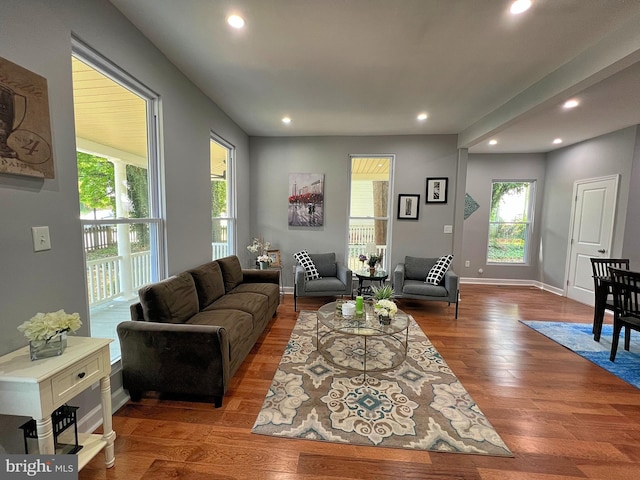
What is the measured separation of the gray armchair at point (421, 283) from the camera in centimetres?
383

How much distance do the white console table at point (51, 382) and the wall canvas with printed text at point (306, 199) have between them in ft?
11.8

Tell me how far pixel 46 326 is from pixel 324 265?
355 centimetres

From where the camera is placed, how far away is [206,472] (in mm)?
1490

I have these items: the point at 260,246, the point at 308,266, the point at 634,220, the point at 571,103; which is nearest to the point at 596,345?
the point at 634,220

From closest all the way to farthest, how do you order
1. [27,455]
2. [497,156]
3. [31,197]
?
1. [27,455]
2. [31,197]
3. [497,156]

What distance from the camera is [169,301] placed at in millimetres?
2162

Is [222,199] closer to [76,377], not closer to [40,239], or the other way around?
[40,239]

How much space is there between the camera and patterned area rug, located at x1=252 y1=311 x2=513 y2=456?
172 centimetres

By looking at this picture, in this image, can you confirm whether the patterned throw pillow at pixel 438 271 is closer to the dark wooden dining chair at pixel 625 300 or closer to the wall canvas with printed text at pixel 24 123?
the dark wooden dining chair at pixel 625 300

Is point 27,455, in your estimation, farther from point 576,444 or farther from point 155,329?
point 576,444

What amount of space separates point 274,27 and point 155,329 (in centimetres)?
236

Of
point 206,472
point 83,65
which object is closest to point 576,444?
point 206,472

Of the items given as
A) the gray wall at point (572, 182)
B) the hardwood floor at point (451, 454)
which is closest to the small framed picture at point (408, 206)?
the hardwood floor at point (451, 454)

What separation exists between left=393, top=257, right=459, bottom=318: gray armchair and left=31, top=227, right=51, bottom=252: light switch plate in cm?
374
